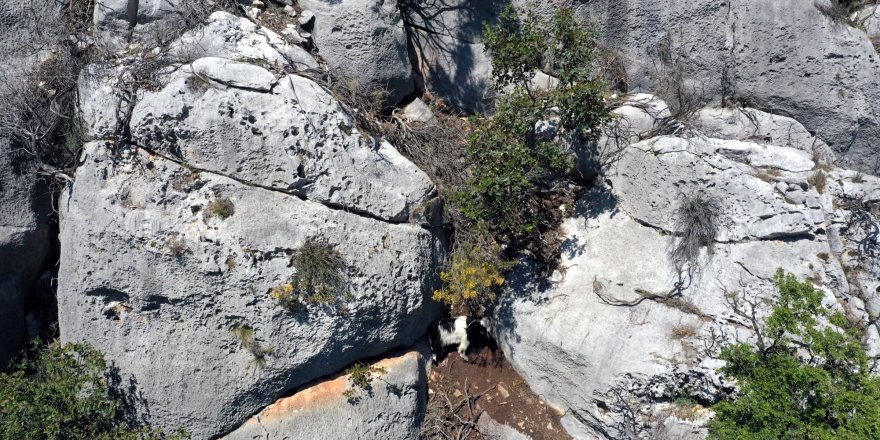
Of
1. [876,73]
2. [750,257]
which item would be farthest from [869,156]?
[750,257]

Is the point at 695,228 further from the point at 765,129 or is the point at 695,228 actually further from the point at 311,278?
the point at 311,278

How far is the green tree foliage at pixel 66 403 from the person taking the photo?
6309 mm

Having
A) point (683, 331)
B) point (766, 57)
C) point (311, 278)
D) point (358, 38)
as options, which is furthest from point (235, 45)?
point (766, 57)

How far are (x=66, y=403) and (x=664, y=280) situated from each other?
6733mm

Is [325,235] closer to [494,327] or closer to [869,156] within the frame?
[494,327]

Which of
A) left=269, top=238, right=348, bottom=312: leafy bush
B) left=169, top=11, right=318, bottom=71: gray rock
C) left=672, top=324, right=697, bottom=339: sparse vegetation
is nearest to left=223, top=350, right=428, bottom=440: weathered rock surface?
left=269, top=238, right=348, bottom=312: leafy bush

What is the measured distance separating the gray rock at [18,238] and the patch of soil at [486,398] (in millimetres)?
5122

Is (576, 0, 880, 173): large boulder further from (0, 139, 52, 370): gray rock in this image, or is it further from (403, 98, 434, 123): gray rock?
(0, 139, 52, 370): gray rock

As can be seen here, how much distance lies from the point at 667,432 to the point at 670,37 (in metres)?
4.98

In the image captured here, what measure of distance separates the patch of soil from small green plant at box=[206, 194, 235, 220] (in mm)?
3215

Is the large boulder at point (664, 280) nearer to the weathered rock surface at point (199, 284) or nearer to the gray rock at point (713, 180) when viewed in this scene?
the gray rock at point (713, 180)

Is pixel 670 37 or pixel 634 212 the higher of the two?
pixel 670 37

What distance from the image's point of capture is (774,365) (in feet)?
20.0

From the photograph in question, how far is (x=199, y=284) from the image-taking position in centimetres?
661
